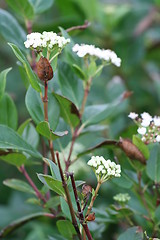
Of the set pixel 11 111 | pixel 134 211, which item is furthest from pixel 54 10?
pixel 134 211

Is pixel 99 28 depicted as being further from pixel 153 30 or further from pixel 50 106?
pixel 50 106

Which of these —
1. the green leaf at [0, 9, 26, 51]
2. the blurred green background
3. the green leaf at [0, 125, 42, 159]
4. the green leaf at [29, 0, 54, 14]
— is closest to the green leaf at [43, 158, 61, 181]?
the green leaf at [0, 125, 42, 159]

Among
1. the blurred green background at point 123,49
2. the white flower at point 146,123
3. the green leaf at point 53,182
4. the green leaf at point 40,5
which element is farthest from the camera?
the blurred green background at point 123,49

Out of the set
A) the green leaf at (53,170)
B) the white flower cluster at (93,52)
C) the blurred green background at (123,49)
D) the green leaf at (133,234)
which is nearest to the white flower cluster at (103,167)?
the green leaf at (53,170)

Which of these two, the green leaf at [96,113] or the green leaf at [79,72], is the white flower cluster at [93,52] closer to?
the green leaf at [79,72]

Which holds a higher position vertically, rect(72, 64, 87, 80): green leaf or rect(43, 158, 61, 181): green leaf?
rect(72, 64, 87, 80): green leaf

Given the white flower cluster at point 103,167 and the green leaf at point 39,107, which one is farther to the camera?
the green leaf at point 39,107

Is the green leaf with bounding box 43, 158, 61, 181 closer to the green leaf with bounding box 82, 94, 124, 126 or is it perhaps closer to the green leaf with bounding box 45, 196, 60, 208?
the green leaf with bounding box 45, 196, 60, 208
